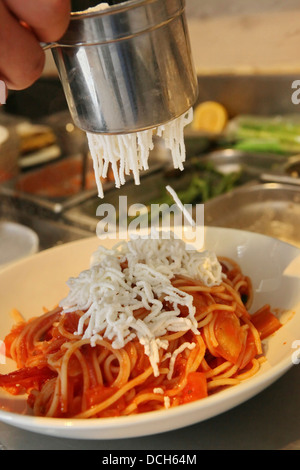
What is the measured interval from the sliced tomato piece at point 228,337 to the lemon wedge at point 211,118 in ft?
6.88

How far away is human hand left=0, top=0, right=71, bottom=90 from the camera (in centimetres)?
88

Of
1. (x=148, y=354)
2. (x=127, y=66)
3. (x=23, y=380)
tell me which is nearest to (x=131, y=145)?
(x=127, y=66)

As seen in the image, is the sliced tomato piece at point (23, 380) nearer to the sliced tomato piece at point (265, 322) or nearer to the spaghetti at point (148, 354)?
the spaghetti at point (148, 354)

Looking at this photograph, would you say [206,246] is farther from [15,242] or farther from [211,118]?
[211,118]

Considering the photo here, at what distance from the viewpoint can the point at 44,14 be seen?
892 mm

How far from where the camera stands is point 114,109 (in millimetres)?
1047

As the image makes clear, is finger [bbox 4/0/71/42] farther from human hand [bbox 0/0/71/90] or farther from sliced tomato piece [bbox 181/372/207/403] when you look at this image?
sliced tomato piece [bbox 181/372/207/403]

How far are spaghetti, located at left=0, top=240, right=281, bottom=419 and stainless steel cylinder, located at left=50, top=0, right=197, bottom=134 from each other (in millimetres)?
340

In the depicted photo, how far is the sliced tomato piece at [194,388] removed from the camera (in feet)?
3.50

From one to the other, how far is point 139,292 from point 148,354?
0.14 metres

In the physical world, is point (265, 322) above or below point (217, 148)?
above

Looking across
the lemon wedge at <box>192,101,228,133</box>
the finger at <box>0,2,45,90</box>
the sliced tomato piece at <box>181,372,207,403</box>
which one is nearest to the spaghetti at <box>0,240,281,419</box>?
the sliced tomato piece at <box>181,372,207,403</box>

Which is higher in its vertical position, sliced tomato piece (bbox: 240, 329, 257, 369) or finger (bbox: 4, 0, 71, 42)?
finger (bbox: 4, 0, 71, 42)
